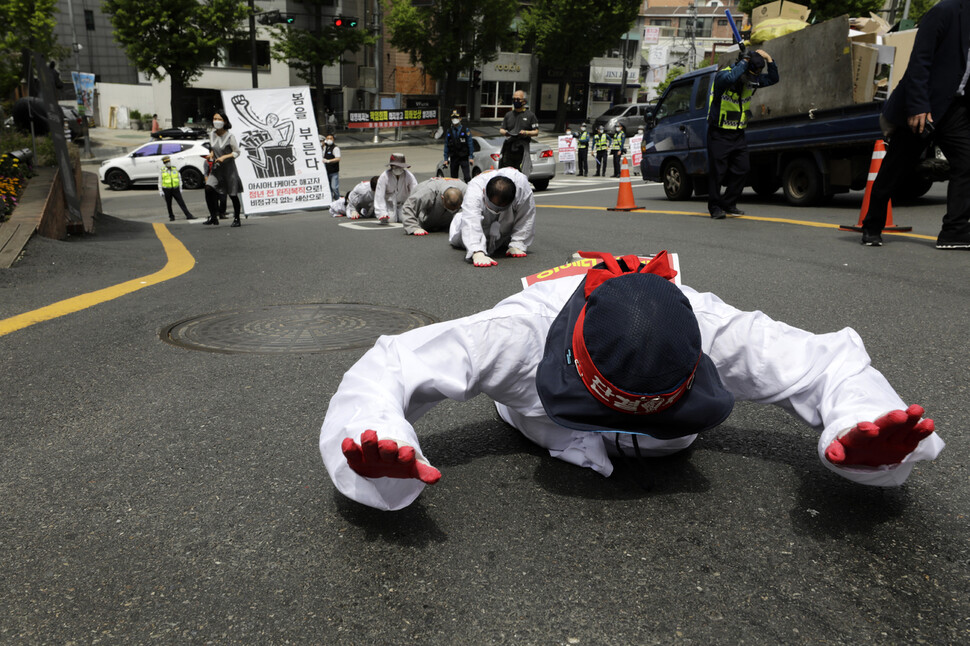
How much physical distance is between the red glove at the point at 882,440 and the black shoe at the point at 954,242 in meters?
5.91

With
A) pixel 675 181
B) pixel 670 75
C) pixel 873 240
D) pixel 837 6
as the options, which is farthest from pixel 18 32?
pixel 670 75

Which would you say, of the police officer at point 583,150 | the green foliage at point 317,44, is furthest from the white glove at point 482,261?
the green foliage at point 317,44

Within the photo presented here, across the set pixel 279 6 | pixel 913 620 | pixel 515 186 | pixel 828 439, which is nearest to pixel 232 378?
pixel 828 439

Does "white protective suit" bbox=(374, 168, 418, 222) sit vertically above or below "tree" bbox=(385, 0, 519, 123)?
below

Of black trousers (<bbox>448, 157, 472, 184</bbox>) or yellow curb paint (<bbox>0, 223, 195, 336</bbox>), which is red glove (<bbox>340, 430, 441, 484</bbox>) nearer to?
yellow curb paint (<bbox>0, 223, 195, 336</bbox>)

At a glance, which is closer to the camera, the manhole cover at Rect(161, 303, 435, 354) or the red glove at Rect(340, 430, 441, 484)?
the red glove at Rect(340, 430, 441, 484)

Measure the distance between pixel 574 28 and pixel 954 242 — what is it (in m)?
42.8

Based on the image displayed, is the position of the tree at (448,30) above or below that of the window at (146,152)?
above

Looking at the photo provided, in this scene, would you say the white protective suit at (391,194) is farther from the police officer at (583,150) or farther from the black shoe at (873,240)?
the police officer at (583,150)

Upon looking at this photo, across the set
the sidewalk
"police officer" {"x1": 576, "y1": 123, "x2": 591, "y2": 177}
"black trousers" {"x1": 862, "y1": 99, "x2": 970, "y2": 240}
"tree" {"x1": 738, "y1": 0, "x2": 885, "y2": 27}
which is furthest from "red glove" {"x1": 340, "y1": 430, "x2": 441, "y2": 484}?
"tree" {"x1": 738, "y1": 0, "x2": 885, "y2": 27}

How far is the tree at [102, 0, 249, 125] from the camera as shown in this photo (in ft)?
114

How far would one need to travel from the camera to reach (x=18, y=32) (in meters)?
34.3

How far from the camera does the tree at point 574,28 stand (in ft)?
150

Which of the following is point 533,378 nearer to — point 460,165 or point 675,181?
point 675,181
